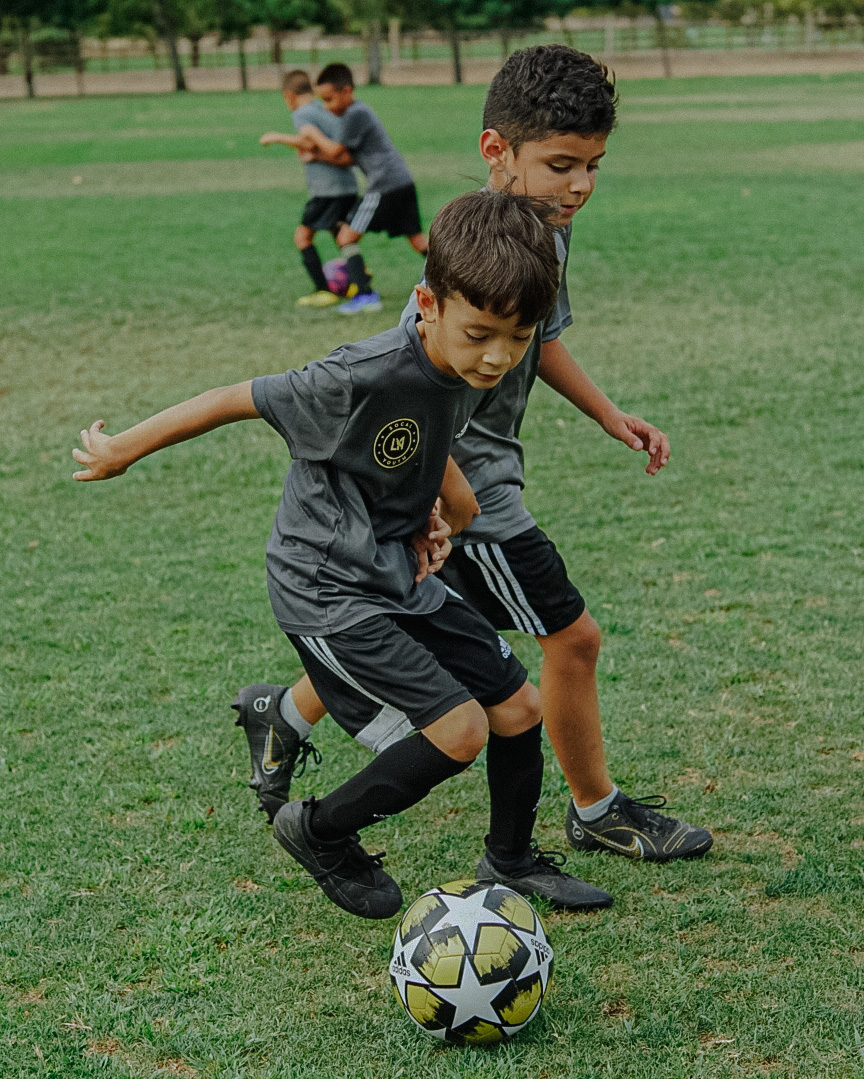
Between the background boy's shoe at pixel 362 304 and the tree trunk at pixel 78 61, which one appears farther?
the tree trunk at pixel 78 61

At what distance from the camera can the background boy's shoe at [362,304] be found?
1053cm

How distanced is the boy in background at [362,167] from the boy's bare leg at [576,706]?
24.5 feet

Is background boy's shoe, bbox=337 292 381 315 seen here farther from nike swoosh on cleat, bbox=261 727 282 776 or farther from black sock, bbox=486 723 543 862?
black sock, bbox=486 723 543 862

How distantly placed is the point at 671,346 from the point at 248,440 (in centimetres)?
331

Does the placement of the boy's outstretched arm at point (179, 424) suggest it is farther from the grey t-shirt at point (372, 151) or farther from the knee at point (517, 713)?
the grey t-shirt at point (372, 151)

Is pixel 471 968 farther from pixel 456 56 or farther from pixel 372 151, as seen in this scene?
pixel 456 56

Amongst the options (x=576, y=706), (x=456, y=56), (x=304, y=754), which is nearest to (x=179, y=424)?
(x=304, y=754)

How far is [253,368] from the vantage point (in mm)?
8719

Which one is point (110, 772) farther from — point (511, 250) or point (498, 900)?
point (511, 250)

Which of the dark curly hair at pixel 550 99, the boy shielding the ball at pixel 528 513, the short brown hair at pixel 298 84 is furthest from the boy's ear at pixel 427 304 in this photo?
the short brown hair at pixel 298 84

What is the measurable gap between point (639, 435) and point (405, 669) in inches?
43.5

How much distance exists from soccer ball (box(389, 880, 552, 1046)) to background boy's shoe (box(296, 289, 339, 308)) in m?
8.50

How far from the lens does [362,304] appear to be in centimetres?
1059

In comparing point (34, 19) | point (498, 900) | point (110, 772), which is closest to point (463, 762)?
point (498, 900)
